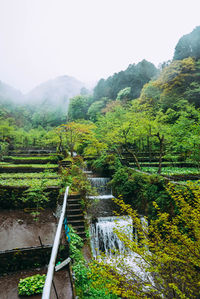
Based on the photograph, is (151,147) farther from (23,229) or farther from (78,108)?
(78,108)

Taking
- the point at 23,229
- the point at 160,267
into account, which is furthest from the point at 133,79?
the point at 160,267

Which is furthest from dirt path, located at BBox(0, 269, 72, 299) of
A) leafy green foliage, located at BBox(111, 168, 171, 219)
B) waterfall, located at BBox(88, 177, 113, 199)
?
waterfall, located at BBox(88, 177, 113, 199)

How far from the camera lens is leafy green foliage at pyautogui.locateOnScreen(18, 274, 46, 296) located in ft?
11.0

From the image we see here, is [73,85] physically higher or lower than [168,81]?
higher

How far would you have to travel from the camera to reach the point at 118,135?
46.5 feet

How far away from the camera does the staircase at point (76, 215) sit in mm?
7154

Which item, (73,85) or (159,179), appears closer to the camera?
(159,179)

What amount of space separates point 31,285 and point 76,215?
161 inches

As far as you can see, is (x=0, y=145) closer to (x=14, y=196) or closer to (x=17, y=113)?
(x=14, y=196)

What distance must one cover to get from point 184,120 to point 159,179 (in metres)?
5.16

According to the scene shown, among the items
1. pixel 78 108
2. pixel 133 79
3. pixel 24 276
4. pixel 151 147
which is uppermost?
pixel 133 79

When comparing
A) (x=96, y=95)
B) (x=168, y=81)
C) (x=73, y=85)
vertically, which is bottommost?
(x=168, y=81)

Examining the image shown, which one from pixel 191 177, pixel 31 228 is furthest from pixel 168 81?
pixel 31 228

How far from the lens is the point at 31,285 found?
3.49m
